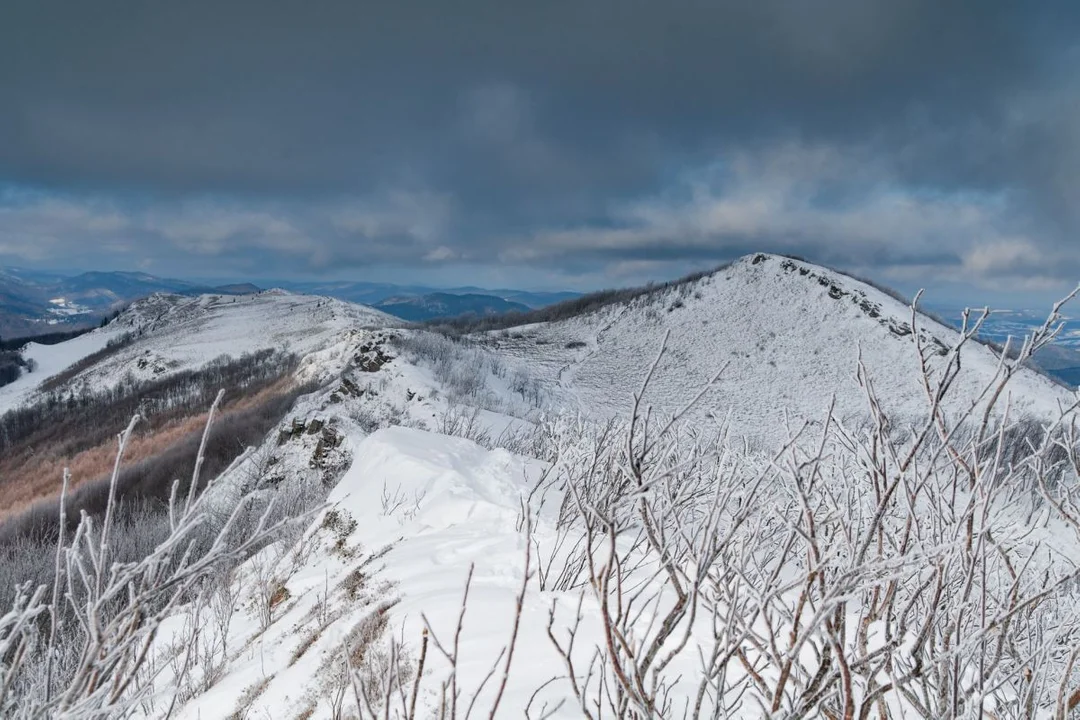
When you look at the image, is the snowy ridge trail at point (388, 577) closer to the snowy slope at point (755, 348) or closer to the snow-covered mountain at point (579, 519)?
the snow-covered mountain at point (579, 519)

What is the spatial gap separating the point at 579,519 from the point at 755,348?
31636 millimetres

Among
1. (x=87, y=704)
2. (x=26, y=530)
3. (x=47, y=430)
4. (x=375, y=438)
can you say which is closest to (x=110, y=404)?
(x=47, y=430)

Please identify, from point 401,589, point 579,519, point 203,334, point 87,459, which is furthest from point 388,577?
point 203,334

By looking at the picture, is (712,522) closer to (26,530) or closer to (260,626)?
(260,626)

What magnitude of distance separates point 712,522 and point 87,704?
1790 mm

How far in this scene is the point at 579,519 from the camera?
598cm

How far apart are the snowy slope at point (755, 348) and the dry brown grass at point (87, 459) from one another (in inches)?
619

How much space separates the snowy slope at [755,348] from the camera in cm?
2756

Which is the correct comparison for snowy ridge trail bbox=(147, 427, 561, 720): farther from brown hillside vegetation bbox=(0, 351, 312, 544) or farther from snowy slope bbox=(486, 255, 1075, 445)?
snowy slope bbox=(486, 255, 1075, 445)

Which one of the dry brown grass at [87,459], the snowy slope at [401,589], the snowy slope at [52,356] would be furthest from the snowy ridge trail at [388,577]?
the snowy slope at [52,356]

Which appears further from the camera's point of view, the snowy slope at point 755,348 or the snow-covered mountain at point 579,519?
the snowy slope at point 755,348

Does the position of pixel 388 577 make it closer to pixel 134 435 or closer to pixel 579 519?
pixel 579 519

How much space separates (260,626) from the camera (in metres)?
5.52

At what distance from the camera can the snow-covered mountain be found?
1685mm
